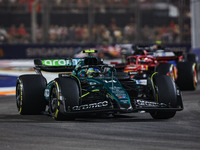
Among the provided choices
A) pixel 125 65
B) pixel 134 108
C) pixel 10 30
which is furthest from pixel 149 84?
pixel 10 30

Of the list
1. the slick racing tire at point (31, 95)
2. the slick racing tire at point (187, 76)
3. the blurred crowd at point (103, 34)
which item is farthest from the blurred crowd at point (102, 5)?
the slick racing tire at point (31, 95)

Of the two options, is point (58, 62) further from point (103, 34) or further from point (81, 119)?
point (103, 34)

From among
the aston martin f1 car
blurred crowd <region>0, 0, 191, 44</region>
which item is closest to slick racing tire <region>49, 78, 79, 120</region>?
the aston martin f1 car

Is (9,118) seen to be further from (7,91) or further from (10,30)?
(10,30)

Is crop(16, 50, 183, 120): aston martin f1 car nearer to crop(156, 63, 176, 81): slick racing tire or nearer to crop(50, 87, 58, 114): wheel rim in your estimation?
crop(50, 87, 58, 114): wheel rim

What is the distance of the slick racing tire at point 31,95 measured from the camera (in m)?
9.88

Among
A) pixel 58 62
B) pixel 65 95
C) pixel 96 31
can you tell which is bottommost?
pixel 65 95

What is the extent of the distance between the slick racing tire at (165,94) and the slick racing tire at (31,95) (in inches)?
88.3

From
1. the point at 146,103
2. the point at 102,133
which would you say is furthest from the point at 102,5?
the point at 102,133

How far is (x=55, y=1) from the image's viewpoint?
1249 inches

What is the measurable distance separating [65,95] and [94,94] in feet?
2.43

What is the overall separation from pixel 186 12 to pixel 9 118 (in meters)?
24.6

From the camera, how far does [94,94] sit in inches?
362

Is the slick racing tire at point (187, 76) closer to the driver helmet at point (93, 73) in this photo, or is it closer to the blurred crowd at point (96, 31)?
the driver helmet at point (93, 73)
